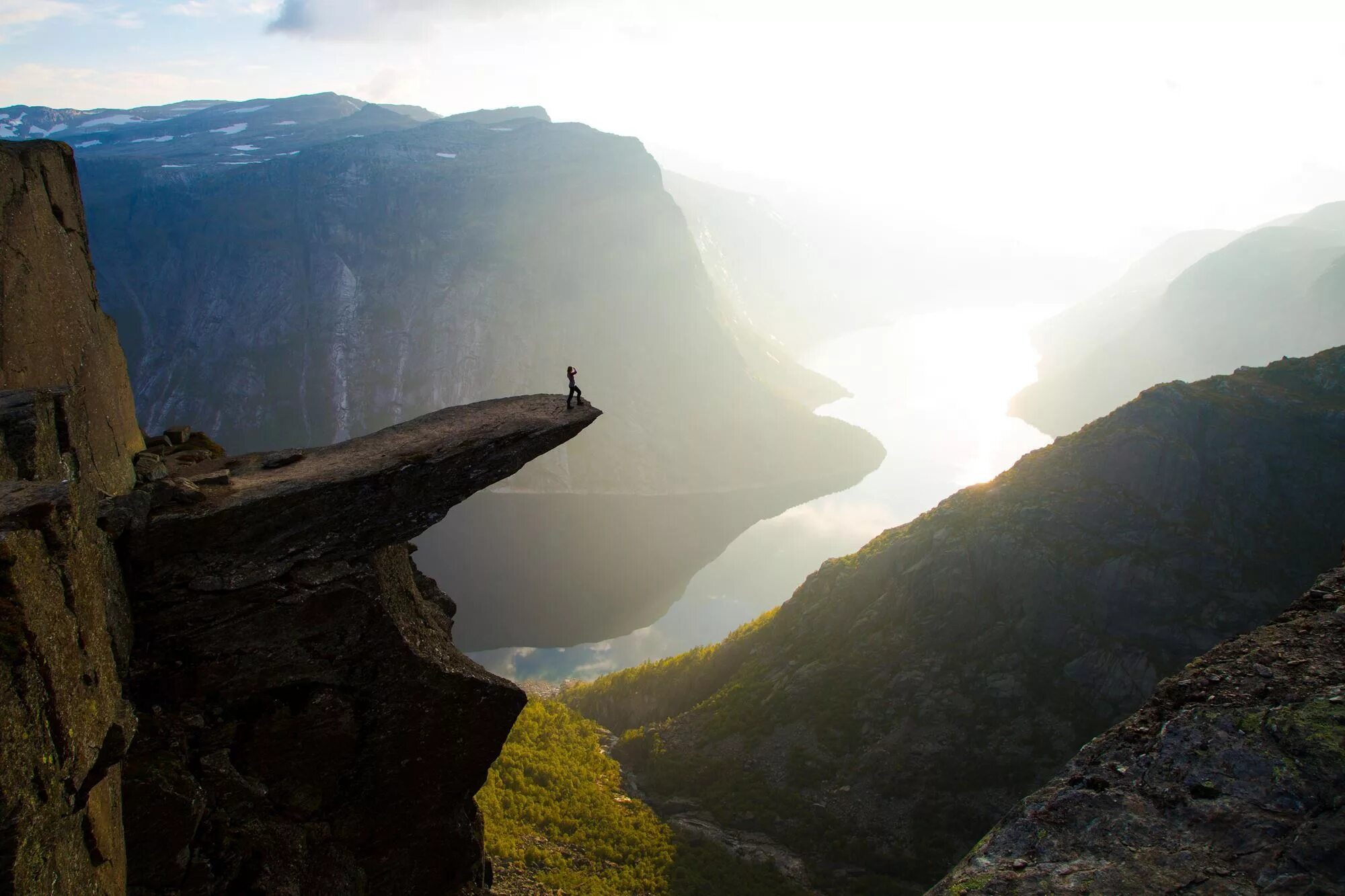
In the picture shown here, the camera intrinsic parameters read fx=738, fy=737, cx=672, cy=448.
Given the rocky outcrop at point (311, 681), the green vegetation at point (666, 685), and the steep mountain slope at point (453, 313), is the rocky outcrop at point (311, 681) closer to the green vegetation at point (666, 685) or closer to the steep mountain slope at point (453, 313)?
→ the green vegetation at point (666, 685)

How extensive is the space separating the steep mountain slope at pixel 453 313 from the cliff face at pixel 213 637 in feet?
371

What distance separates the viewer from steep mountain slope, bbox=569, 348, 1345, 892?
42.7m

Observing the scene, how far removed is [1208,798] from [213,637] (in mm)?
16871

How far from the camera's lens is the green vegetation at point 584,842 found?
33.7 metres

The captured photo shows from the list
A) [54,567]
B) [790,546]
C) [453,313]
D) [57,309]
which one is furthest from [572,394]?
[453,313]

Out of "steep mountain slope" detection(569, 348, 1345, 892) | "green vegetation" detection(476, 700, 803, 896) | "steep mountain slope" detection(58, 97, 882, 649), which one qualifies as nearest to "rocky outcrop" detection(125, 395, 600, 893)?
"green vegetation" detection(476, 700, 803, 896)

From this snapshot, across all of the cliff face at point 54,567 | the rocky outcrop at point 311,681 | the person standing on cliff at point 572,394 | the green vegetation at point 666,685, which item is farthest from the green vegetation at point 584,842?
the cliff face at point 54,567

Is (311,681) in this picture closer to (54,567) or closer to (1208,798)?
(54,567)

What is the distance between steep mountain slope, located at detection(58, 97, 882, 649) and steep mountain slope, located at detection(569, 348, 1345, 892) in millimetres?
79199

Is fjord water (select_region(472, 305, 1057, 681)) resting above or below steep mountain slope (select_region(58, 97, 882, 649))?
below

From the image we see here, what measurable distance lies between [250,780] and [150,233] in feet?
631

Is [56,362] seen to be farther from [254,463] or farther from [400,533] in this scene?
[400,533]

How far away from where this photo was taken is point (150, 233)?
164 metres

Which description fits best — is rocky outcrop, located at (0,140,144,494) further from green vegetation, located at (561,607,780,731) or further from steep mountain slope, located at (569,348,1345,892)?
green vegetation, located at (561,607,780,731)
